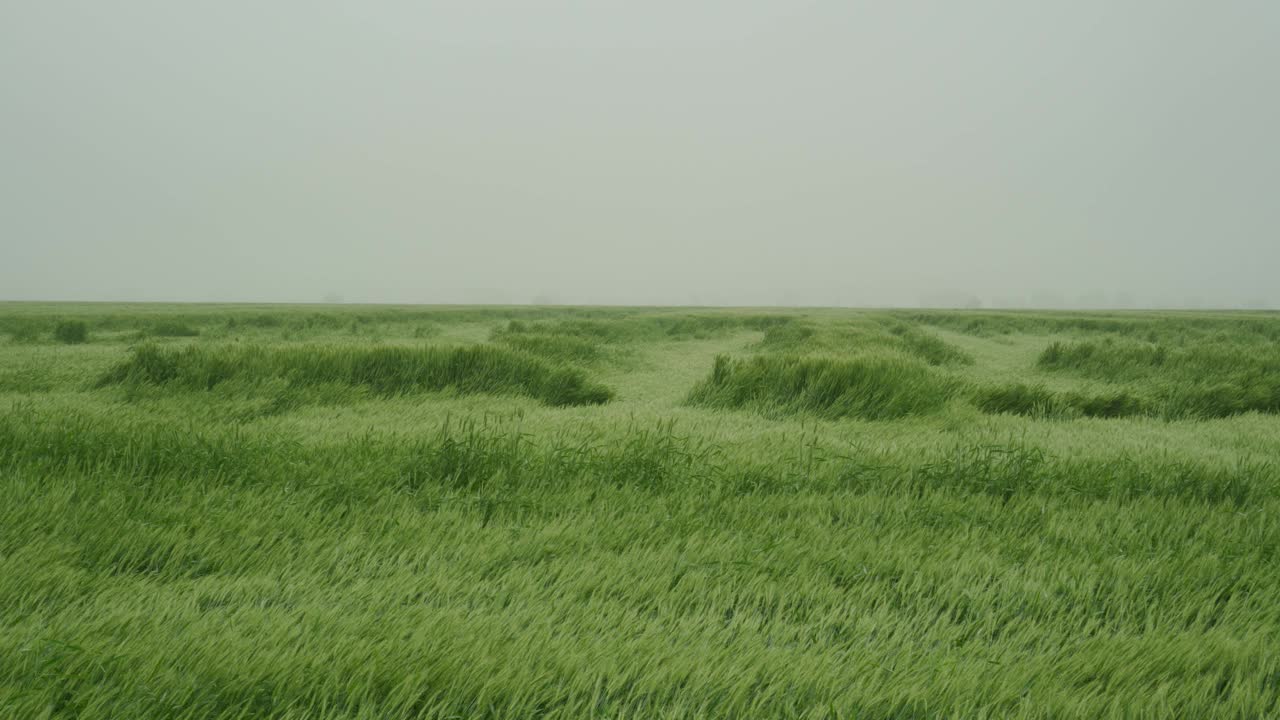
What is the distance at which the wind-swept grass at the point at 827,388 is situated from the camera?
572 cm

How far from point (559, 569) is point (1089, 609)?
1741 millimetres

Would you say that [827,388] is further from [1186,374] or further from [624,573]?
[1186,374]

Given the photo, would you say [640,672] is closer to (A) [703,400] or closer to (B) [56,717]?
(B) [56,717]

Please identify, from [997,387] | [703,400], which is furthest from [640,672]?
[997,387]

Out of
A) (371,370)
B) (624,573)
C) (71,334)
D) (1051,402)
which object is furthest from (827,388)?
(71,334)

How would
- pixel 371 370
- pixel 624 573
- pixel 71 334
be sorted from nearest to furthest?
pixel 624 573 < pixel 371 370 < pixel 71 334

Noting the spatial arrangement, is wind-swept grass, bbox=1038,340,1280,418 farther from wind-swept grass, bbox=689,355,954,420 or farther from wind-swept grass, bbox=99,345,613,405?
wind-swept grass, bbox=99,345,613,405

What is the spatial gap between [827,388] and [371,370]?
199 inches

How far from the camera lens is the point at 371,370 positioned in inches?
261

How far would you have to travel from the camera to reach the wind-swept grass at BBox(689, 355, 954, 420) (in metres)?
5.72

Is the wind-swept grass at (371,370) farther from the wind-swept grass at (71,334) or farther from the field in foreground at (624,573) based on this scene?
the wind-swept grass at (71,334)

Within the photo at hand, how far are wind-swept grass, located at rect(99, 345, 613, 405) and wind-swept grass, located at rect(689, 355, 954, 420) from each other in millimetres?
1525

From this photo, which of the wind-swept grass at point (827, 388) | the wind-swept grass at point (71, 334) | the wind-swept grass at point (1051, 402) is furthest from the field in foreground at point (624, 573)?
the wind-swept grass at point (71, 334)

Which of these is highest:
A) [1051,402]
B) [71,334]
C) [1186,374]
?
[71,334]
